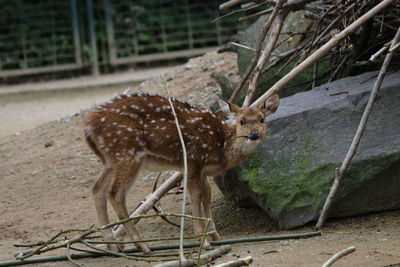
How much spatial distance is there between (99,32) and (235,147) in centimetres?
1391

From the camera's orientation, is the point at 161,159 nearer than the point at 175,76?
Yes

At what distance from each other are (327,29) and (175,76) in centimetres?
461

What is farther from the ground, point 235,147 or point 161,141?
point 161,141

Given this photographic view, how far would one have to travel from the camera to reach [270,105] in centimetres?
655

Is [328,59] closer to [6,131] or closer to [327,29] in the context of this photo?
[327,29]

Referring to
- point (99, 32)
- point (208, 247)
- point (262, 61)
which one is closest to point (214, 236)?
point (208, 247)

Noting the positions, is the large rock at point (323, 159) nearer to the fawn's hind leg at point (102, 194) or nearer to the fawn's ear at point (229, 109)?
the fawn's ear at point (229, 109)

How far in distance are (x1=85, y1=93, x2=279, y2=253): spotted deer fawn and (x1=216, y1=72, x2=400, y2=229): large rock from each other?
0.97ft

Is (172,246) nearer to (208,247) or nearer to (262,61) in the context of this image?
(208,247)

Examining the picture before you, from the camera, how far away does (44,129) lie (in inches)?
448

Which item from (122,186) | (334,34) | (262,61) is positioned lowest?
(122,186)

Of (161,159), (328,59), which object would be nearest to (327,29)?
(328,59)

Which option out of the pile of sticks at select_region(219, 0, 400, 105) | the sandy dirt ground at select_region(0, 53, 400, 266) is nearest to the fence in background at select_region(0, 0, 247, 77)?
the sandy dirt ground at select_region(0, 53, 400, 266)

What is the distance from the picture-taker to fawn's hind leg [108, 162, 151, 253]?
6.24 metres
